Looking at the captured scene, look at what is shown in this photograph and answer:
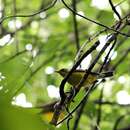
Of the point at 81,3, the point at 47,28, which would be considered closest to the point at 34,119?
the point at 81,3

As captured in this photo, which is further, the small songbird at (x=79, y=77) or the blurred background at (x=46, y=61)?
the small songbird at (x=79, y=77)

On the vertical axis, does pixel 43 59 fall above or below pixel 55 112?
above

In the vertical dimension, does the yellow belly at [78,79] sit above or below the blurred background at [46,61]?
below

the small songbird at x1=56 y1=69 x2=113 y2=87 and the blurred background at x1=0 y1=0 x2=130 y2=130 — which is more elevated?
the blurred background at x1=0 y1=0 x2=130 y2=130

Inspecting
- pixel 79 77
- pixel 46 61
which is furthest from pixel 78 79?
pixel 46 61

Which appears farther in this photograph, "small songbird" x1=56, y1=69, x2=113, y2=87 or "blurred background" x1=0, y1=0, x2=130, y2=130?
"small songbird" x1=56, y1=69, x2=113, y2=87

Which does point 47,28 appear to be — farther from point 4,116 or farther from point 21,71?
point 4,116

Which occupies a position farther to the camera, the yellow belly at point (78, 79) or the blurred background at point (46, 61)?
the yellow belly at point (78, 79)

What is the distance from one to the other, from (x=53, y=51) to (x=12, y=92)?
1.04m

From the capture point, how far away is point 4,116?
0.43 m

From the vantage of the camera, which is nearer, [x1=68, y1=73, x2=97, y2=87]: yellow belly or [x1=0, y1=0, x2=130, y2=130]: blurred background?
[x1=0, y1=0, x2=130, y2=130]: blurred background

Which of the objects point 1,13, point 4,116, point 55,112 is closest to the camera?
point 4,116

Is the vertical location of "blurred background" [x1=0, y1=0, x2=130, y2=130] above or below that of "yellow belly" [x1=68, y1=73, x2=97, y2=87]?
above

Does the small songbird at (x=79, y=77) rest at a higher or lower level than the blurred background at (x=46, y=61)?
lower
